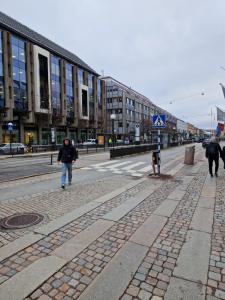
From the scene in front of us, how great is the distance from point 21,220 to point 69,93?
158ft

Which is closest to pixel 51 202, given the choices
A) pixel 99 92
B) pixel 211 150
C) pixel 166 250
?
pixel 166 250

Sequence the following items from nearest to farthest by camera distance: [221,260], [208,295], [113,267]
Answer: [208,295] → [113,267] → [221,260]

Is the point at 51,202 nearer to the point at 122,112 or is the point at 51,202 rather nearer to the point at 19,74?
the point at 19,74

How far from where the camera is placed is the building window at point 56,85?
45166mm

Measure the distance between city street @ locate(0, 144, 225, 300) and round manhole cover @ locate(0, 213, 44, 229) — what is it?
184 millimetres

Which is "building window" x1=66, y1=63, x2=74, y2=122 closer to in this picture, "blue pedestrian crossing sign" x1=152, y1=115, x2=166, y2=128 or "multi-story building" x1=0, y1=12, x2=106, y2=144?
"multi-story building" x1=0, y1=12, x2=106, y2=144

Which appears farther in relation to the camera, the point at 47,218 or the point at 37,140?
the point at 37,140

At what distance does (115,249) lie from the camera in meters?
3.68

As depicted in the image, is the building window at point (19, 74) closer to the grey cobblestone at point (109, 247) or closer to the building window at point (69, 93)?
the building window at point (69, 93)

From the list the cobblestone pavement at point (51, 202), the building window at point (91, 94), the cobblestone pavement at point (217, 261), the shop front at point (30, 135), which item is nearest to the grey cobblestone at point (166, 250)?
the cobblestone pavement at point (217, 261)

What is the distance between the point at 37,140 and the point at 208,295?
145 ft

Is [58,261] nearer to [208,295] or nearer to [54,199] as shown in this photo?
[208,295]

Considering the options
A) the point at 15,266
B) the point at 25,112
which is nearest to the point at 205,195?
the point at 15,266

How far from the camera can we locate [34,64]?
40406mm
